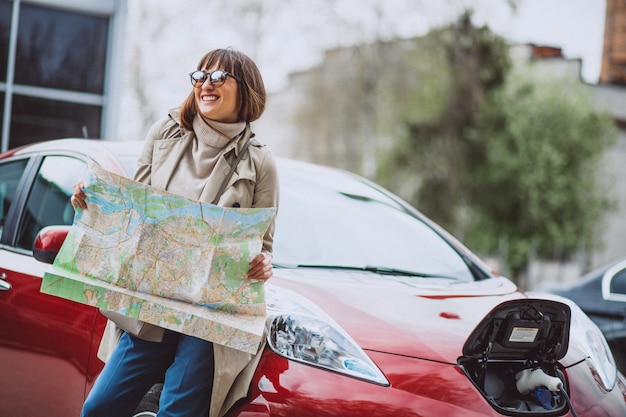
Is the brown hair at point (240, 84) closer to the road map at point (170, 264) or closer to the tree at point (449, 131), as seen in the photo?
the road map at point (170, 264)

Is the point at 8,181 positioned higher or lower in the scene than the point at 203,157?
lower

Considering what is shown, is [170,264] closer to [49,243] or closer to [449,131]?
[49,243]

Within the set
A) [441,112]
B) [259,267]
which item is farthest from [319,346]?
[441,112]

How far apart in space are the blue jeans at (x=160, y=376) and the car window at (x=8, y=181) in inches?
64.6

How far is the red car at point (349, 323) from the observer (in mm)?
2693

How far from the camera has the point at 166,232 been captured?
103 inches

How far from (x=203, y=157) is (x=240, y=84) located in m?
0.27

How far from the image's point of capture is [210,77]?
2.73 m

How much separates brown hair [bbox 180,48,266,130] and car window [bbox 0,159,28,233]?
168 cm

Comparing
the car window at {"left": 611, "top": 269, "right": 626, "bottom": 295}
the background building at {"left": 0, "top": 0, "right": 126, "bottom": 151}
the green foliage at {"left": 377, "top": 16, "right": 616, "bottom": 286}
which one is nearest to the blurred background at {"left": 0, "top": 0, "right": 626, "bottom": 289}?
the green foliage at {"left": 377, "top": 16, "right": 616, "bottom": 286}

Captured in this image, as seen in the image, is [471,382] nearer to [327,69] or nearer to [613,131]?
[327,69]

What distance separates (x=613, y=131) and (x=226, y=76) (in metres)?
32.0

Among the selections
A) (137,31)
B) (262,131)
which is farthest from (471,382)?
(262,131)

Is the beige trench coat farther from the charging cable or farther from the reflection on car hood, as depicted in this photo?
the charging cable
